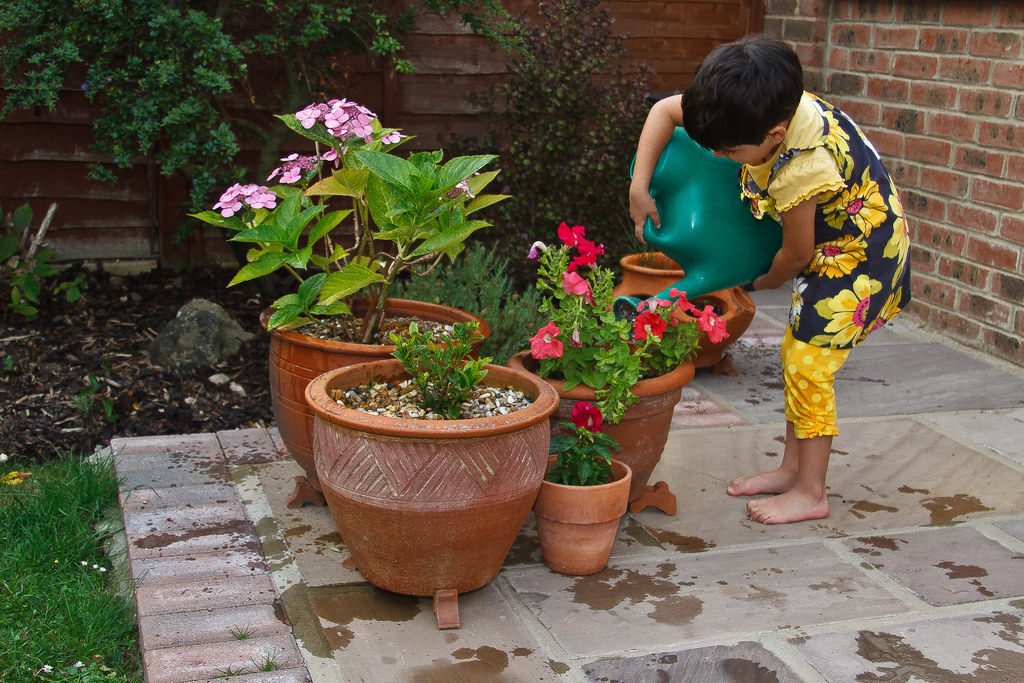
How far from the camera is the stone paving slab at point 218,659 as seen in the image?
2141 millimetres

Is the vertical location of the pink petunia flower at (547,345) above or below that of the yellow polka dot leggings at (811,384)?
above

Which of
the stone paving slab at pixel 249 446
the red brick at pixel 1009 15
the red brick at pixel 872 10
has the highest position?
the red brick at pixel 872 10

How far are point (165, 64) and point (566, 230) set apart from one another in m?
1.86

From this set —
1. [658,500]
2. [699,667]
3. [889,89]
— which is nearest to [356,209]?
[658,500]

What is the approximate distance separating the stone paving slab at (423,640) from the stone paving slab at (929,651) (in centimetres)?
59

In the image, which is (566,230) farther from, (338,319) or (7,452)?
(7,452)

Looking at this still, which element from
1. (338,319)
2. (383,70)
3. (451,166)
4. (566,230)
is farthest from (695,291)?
(383,70)

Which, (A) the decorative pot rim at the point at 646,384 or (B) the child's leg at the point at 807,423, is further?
(B) the child's leg at the point at 807,423

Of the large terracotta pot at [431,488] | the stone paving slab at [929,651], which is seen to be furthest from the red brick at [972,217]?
the large terracotta pot at [431,488]

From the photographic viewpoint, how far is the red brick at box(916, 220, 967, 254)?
15.4 feet

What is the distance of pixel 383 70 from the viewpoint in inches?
201

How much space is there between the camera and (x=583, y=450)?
104 inches

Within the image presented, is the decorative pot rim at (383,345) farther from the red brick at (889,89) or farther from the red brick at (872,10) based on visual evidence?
the red brick at (872,10)

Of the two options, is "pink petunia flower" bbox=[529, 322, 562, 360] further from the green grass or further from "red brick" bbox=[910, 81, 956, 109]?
"red brick" bbox=[910, 81, 956, 109]
